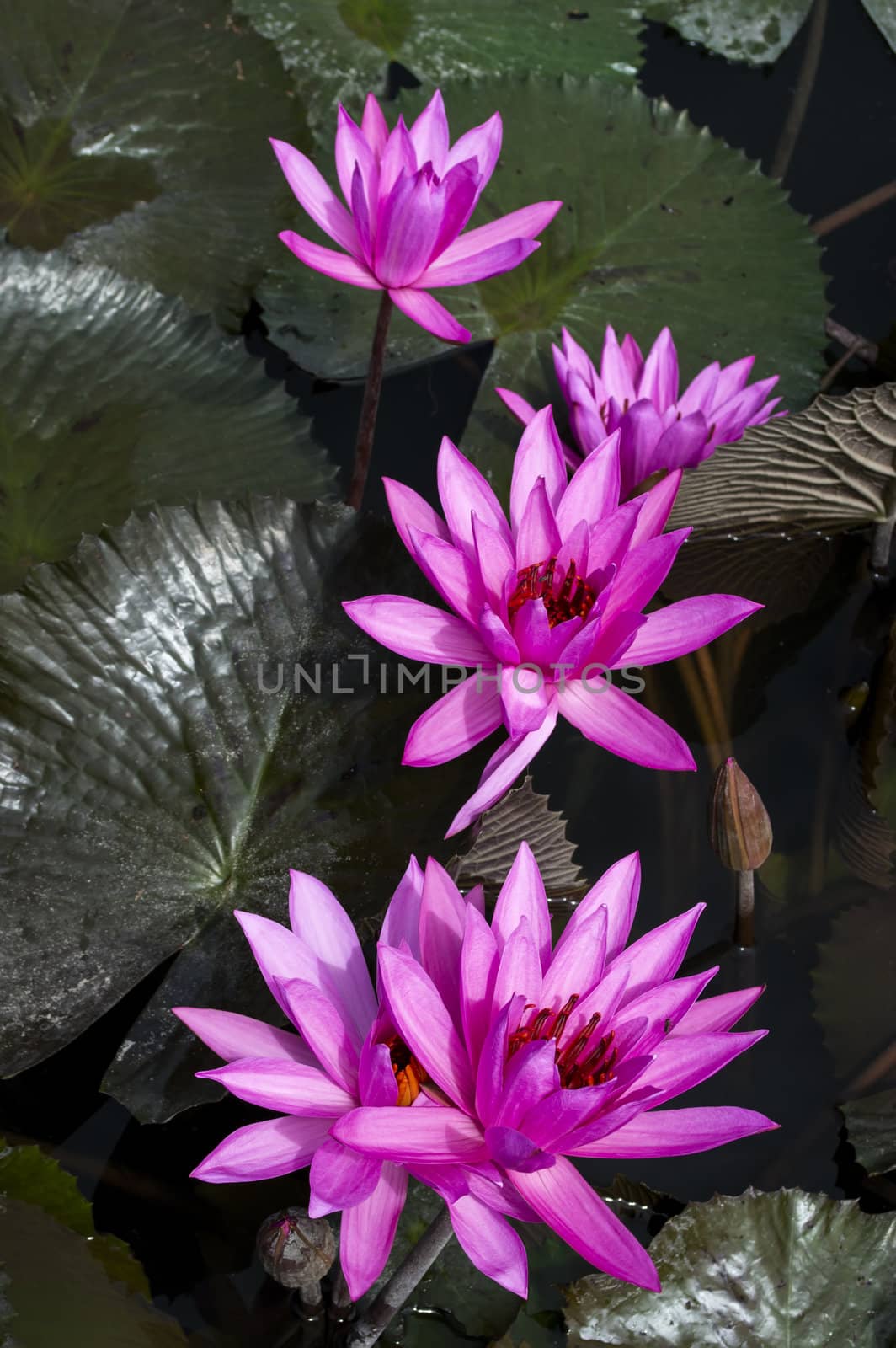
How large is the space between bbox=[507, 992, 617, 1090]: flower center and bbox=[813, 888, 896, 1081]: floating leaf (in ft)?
3.26

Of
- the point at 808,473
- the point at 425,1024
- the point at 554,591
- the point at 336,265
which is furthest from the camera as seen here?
the point at 808,473

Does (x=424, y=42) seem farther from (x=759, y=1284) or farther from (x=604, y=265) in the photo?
(x=759, y=1284)

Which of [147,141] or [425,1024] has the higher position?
[147,141]

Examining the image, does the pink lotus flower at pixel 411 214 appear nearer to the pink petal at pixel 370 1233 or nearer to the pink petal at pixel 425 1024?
the pink petal at pixel 425 1024

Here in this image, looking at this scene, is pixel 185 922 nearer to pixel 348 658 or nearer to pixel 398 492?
pixel 348 658

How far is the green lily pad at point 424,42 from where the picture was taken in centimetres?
320

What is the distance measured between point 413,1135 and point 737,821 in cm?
93

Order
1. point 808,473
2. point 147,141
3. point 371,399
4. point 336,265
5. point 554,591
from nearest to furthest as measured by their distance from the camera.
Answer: point 554,591 → point 336,265 → point 371,399 → point 808,473 → point 147,141

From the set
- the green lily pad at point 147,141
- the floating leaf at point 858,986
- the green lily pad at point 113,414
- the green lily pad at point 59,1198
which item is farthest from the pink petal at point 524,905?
the green lily pad at point 147,141

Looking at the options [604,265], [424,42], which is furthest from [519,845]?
[424,42]

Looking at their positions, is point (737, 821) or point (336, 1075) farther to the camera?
point (737, 821)

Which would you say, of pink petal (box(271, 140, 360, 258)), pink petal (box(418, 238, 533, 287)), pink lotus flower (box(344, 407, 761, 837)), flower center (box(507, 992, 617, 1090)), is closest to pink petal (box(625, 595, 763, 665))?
pink lotus flower (box(344, 407, 761, 837))

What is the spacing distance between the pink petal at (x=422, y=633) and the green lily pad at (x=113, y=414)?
2.61 feet

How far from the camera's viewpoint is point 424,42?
3270 mm
